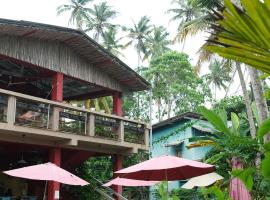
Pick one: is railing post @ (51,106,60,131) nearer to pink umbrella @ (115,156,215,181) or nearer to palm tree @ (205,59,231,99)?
pink umbrella @ (115,156,215,181)

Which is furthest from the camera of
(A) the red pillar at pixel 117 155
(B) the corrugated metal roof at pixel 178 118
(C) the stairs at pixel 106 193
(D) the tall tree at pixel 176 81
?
(D) the tall tree at pixel 176 81

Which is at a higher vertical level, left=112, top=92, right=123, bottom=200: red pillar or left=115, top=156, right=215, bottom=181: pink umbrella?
left=112, top=92, right=123, bottom=200: red pillar

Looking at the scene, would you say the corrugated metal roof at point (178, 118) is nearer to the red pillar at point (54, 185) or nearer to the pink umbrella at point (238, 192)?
the red pillar at point (54, 185)

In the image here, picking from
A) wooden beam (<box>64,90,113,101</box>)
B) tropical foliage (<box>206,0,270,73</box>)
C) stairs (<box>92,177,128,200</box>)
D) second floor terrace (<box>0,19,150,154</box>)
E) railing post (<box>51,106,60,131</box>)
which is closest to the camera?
tropical foliage (<box>206,0,270,73</box>)

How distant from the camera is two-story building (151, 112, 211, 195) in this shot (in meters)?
20.7

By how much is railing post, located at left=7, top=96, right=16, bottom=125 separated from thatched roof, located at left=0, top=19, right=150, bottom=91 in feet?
6.60

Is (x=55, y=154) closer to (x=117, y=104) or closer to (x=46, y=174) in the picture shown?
(x=46, y=174)

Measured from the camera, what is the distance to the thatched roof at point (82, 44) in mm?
11156

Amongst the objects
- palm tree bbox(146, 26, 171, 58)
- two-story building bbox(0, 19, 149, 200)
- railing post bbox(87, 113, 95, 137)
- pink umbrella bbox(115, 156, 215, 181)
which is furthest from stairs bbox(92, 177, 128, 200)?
palm tree bbox(146, 26, 171, 58)

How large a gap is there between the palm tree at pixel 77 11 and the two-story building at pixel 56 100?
68.9 feet

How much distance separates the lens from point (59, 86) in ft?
39.7

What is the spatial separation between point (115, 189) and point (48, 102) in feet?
14.0

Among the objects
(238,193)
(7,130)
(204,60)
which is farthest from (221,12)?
(204,60)

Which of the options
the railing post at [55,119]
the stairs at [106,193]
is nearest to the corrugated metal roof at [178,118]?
the stairs at [106,193]
